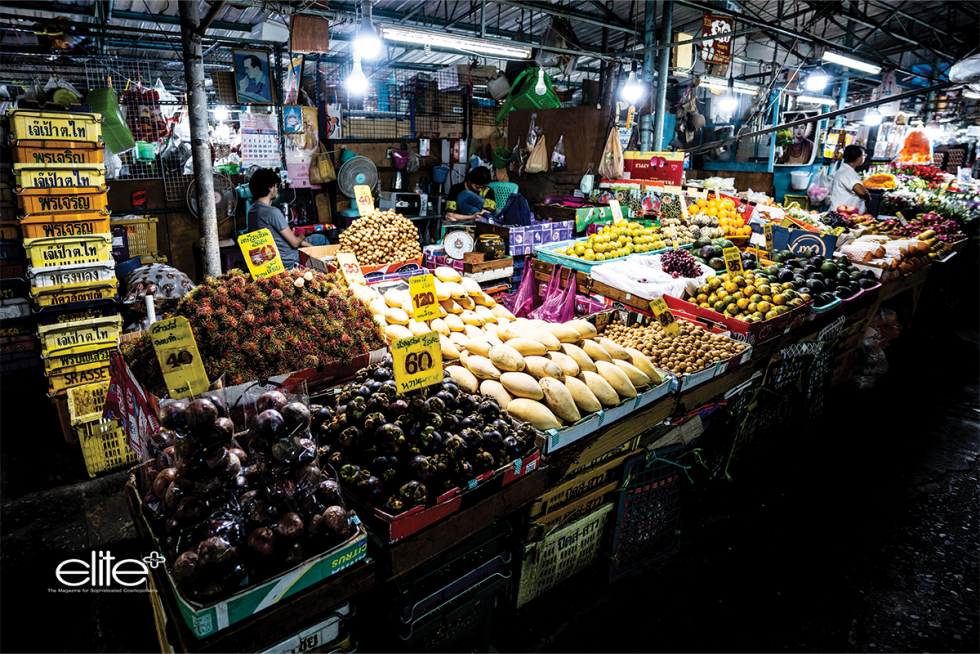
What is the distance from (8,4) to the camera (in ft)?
23.9

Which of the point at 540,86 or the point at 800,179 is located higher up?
the point at 540,86

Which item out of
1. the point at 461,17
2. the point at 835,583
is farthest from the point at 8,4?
the point at 835,583

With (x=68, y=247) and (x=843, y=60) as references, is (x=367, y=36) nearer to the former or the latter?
(x=68, y=247)

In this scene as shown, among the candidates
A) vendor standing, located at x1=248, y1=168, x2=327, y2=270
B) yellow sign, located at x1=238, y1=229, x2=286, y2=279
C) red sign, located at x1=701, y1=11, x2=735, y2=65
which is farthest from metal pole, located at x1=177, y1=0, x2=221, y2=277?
red sign, located at x1=701, y1=11, x2=735, y2=65

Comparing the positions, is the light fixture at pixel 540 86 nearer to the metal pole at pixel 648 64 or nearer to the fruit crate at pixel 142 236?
the metal pole at pixel 648 64

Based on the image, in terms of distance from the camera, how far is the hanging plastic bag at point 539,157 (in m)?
7.93

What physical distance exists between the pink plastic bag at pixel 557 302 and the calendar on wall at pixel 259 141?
5245 mm

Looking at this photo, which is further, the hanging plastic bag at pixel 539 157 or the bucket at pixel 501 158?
the bucket at pixel 501 158

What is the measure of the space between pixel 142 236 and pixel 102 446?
3.82 metres

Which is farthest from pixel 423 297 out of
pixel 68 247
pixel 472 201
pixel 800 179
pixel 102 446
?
pixel 800 179

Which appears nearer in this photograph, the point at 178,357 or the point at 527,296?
the point at 178,357

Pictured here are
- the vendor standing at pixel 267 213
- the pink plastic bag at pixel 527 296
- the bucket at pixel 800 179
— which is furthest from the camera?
the bucket at pixel 800 179

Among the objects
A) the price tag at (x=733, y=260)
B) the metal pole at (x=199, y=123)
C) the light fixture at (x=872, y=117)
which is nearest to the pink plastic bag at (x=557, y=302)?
the price tag at (x=733, y=260)

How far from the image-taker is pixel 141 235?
6.47m
